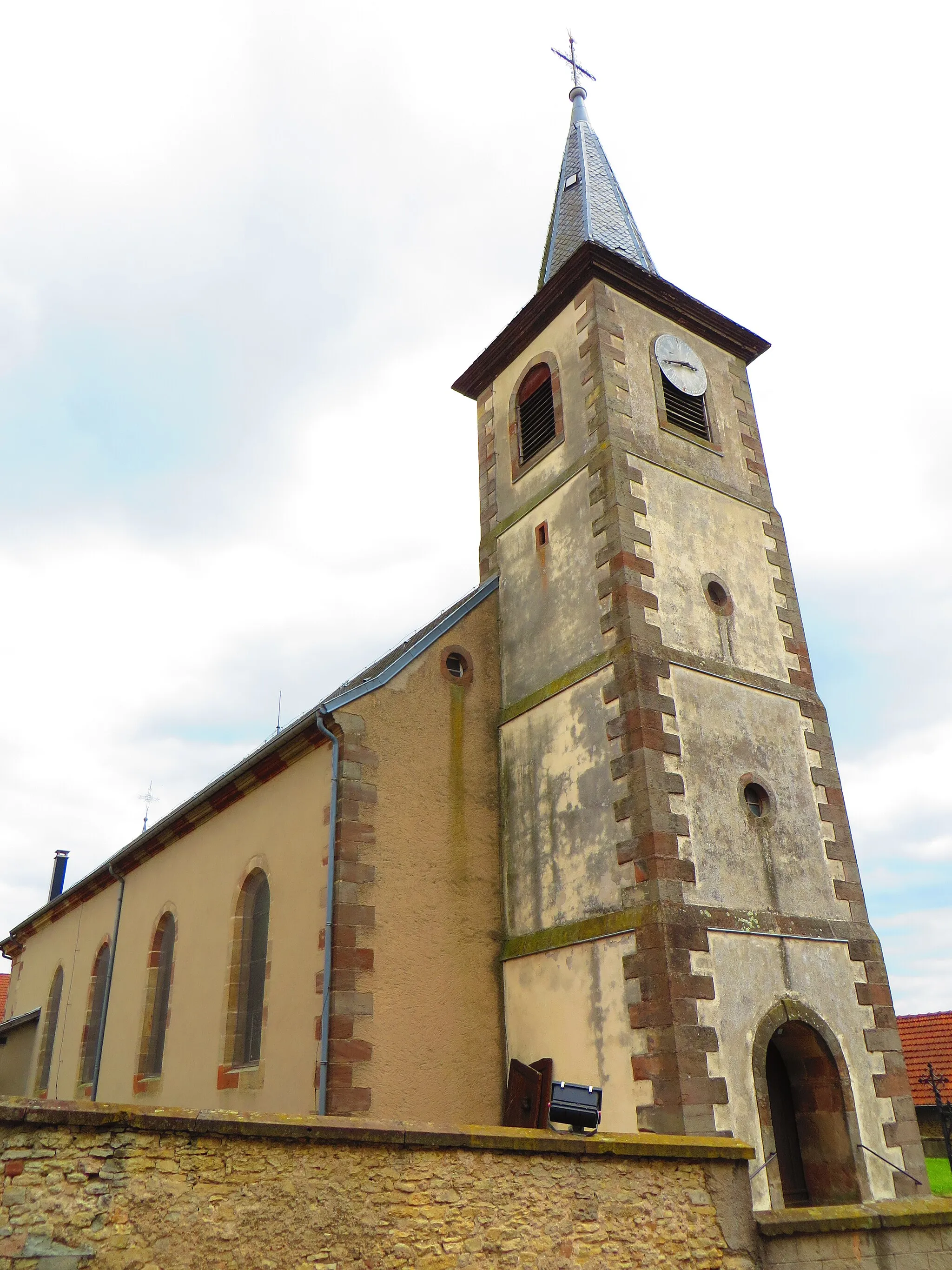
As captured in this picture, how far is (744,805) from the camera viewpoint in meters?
11.0

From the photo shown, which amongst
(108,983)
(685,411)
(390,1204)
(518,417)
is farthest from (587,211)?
(108,983)

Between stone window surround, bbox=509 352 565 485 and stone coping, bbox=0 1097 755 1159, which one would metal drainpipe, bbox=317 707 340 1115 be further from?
stone window surround, bbox=509 352 565 485

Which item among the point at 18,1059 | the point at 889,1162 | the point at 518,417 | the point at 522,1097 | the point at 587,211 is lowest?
the point at 889,1162

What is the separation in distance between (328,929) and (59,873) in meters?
23.0

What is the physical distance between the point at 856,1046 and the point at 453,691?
597 centimetres

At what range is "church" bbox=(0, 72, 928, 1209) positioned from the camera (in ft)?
32.3

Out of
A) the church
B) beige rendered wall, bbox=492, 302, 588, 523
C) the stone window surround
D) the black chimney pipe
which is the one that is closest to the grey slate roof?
beige rendered wall, bbox=492, 302, 588, 523

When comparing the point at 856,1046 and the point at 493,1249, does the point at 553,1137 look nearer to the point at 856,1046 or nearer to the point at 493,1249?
the point at 493,1249

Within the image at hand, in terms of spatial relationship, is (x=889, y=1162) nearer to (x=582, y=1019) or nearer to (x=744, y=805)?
(x=582, y=1019)

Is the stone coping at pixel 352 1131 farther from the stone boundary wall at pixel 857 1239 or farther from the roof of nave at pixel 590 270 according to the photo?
the roof of nave at pixel 590 270

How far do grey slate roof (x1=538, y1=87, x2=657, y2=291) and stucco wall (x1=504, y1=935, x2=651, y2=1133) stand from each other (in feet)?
31.4

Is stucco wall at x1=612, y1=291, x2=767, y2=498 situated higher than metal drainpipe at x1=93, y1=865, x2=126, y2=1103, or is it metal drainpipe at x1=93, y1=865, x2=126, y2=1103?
stucco wall at x1=612, y1=291, x2=767, y2=498

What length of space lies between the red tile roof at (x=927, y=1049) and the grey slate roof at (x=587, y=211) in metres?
14.7

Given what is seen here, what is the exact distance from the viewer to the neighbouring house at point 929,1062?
18.6 meters
